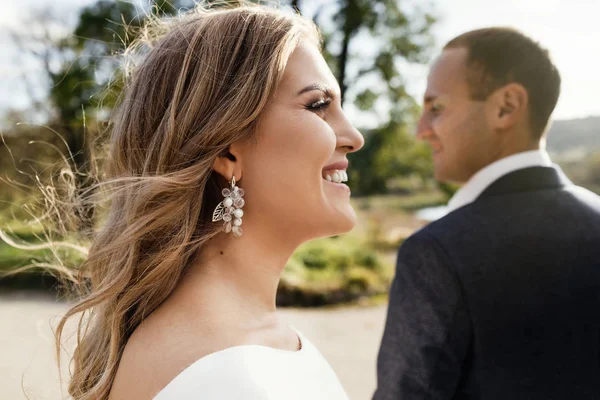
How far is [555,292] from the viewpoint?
6.70 ft

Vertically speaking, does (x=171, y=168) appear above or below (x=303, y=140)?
below

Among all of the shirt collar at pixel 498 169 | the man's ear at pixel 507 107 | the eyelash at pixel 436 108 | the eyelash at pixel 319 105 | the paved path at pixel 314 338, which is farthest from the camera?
the paved path at pixel 314 338

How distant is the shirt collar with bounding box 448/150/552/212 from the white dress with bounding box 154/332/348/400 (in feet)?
3.65

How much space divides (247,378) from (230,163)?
2.07ft

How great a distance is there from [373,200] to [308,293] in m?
4.65

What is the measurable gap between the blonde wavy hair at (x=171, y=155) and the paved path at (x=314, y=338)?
3.74m

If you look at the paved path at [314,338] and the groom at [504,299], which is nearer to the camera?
the groom at [504,299]

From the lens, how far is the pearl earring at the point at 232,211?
1608mm

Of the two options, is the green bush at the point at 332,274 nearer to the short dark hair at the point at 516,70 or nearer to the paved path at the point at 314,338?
the paved path at the point at 314,338

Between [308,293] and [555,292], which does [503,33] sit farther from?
[308,293]

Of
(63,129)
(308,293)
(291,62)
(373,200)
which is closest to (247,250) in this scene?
(291,62)

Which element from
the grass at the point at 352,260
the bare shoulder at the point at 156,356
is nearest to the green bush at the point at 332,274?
the grass at the point at 352,260

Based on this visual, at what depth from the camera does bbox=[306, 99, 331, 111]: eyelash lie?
1655mm

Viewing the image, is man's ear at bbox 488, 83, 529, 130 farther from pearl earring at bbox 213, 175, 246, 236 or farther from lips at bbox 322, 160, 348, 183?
pearl earring at bbox 213, 175, 246, 236
